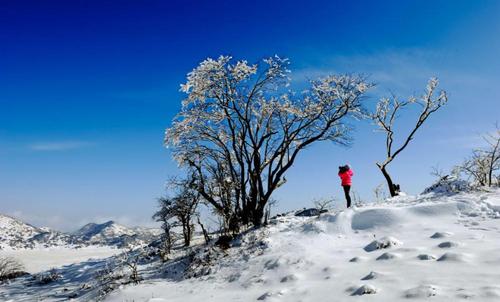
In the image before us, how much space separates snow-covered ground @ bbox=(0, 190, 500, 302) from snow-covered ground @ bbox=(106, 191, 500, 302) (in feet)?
0.08

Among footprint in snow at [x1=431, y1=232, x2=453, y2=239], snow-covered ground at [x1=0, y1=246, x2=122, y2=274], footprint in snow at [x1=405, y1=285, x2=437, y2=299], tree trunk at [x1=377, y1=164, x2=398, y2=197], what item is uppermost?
tree trunk at [x1=377, y1=164, x2=398, y2=197]

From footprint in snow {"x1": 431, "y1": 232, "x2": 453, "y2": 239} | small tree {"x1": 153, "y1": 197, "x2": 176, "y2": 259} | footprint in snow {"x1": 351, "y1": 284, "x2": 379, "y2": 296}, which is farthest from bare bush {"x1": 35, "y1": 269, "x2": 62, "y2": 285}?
footprint in snow {"x1": 431, "y1": 232, "x2": 453, "y2": 239}

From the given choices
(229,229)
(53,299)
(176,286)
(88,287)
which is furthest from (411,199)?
(53,299)

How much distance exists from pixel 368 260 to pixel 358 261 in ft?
0.86

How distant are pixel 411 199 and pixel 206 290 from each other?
29.1 ft

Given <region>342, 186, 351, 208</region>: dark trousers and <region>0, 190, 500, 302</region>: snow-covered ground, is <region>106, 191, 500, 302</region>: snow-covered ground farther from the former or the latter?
<region>342, 186, 351, 208</region>: dark trousers

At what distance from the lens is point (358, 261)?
964 cm

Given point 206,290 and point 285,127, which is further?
point 285,127

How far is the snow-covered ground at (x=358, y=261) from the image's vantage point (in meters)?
7.28

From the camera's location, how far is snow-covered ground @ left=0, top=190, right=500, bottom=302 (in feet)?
23.9

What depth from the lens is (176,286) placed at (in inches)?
515

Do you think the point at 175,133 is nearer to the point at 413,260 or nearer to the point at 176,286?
the point at 176,286

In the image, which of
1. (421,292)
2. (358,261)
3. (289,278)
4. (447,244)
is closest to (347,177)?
(358,261)

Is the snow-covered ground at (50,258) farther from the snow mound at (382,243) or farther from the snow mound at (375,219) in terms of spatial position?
the snow mound at (382,243)
